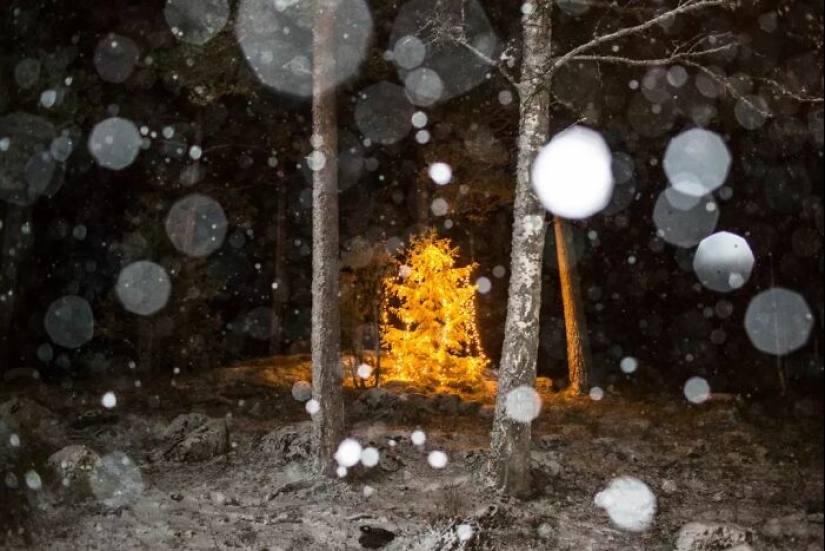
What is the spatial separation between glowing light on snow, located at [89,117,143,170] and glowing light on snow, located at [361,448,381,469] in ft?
36.9

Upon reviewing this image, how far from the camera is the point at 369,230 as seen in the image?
69.5 ft

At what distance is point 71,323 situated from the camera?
18203 mm

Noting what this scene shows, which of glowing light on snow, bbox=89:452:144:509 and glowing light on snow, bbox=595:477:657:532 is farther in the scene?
glowing light on snow, bbox=89:452:144:509

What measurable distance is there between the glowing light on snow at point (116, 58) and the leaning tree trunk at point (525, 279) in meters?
9.22

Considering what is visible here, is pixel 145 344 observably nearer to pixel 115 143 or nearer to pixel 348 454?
pixel 115 143

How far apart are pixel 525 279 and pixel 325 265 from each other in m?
2.79

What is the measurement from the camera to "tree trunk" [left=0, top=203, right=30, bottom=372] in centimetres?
1588

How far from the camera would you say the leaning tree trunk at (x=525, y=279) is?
26.9 feet

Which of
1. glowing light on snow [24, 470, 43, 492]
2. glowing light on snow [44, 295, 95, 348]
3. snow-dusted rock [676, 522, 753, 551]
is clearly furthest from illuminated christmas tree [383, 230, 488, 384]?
snow-dusted rock [676, 522, 753, 551]

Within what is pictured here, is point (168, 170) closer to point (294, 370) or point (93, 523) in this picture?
point (294, 370)

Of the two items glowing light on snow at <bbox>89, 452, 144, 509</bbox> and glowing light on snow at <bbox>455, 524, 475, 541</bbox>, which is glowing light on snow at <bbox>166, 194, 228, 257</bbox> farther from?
glowing light on snow at <bbox>455, 524, 475, 541</bbox>

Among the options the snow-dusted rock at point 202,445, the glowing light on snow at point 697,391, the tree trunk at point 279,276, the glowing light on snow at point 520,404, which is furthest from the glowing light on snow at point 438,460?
the tree trunk at point 279,276

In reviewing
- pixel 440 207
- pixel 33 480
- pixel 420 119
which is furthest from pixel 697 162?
pixel 33 480

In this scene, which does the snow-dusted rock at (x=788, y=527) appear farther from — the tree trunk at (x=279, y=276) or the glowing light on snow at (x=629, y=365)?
the tree trunk at (x=279, y=276)
